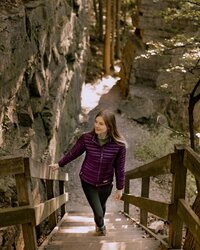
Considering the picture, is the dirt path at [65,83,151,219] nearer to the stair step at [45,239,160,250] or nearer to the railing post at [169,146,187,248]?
the stair step at [45,239,160,250]

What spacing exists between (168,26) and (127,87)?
355cm

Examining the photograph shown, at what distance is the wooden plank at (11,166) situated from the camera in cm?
349

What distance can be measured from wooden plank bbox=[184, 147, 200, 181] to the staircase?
1346mm

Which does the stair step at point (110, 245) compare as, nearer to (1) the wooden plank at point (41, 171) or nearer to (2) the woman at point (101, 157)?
(2) the woman at point (101, 157)

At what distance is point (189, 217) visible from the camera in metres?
3.39

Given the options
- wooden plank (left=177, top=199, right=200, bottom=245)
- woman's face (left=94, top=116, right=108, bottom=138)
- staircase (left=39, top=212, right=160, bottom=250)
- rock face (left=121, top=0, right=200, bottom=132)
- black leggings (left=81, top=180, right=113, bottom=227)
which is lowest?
staircase (left=39, top=212, right=160, bottom=250)

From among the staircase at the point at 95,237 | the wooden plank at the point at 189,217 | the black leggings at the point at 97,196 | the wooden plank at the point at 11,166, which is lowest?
the staircase at the point at 95,237

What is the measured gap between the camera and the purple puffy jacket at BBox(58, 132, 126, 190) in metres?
5.09

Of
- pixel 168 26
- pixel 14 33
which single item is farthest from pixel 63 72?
pixel 168 26

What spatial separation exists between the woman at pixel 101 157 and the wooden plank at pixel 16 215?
1.61m

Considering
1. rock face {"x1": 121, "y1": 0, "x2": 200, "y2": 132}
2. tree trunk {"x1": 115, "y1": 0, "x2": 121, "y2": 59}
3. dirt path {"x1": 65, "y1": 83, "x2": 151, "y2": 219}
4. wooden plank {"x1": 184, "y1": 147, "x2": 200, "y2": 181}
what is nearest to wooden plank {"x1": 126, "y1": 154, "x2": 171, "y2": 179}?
wooden plank {"x1": 184, "y1": 147, "x2": 200, "y2": 181}

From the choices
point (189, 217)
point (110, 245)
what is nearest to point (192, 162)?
point (189, 217)

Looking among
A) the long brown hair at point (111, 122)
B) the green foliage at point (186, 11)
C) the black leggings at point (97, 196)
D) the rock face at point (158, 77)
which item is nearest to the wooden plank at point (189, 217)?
the long brown hair at point (111, 122)

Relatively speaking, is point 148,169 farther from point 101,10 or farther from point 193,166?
point 101,10
